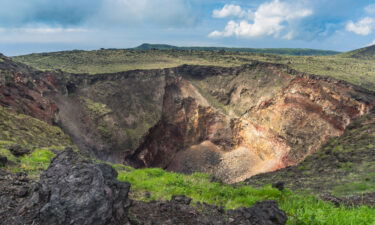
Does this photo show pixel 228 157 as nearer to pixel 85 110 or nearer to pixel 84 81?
pixel 85 110

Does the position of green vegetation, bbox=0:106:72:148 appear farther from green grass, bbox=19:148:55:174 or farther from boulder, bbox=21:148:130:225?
boulder, bbox=21:148:130:225

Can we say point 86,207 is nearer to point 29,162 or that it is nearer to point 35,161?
point 29,162

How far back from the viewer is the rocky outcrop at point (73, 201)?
396 cm

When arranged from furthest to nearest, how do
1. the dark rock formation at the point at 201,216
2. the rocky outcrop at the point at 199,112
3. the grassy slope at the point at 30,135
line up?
the rocky outcrop at the point at 199,112, the grassy slope at the point at 30,135, the dark rock formation at the point at 201,216

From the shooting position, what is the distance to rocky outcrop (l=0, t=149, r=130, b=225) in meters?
3.96

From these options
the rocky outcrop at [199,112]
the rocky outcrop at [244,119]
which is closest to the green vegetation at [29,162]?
the rocky outcrop at [199,112]

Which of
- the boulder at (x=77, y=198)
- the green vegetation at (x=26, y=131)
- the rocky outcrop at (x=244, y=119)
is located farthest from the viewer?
the rocky outcrop at (x=244, y=119)

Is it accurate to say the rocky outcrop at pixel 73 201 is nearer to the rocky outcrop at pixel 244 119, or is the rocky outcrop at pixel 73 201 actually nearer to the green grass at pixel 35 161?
the green grass at pixel 35 161

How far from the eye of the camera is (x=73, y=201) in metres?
4.10

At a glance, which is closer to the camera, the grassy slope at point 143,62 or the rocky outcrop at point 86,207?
the rocky outcrop at point 86,207

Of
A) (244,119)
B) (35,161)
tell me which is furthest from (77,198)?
(244,119)


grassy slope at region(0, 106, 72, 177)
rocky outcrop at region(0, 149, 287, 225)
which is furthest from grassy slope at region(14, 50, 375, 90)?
rocky outcrop at region(0, 149, 287, 225)

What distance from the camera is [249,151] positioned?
129 feet

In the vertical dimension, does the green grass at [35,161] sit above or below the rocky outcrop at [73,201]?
below
